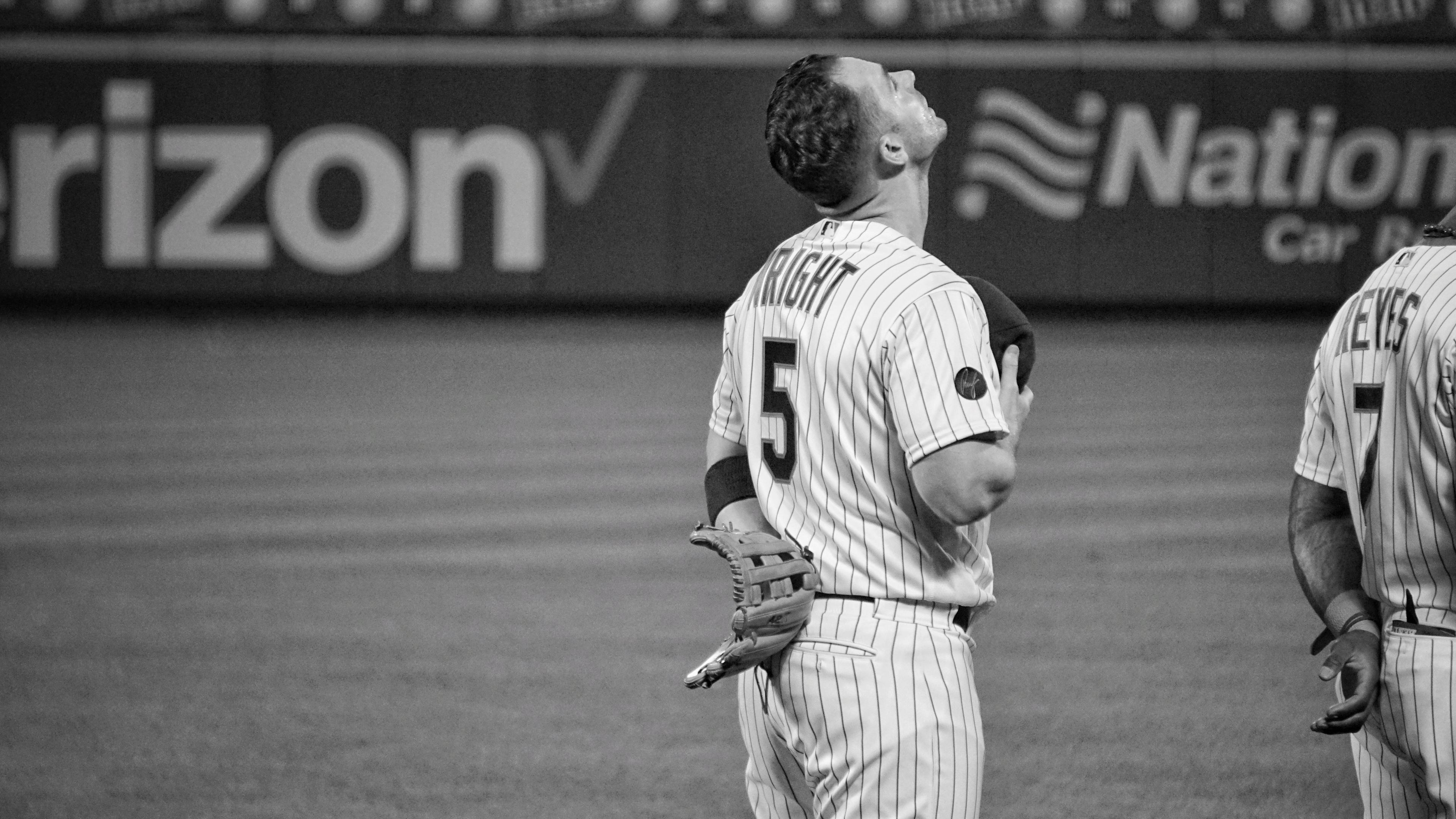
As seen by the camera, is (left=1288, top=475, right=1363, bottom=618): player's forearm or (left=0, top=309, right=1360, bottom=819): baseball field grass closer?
(left=1288, top=475, right=1363, bottom=618): player's forearm

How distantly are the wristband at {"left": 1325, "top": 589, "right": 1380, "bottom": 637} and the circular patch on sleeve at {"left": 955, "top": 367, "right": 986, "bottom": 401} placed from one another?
0.76 meters

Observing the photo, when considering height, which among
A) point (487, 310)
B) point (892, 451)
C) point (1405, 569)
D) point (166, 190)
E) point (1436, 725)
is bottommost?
point (487, 310)

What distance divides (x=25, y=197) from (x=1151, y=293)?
1143cm

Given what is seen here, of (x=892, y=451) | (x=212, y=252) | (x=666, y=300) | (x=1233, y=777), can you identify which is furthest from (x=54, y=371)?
(x=892, y=451)

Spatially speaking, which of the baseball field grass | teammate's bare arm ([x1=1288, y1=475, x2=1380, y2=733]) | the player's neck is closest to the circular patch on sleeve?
the player's neck

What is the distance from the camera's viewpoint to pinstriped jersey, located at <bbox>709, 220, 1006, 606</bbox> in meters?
2.27

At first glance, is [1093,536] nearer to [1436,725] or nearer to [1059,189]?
[1436,725]

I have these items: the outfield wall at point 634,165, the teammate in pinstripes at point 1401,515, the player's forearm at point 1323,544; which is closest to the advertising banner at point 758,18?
the outfield wall at point 634,165

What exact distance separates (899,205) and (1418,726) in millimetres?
1047

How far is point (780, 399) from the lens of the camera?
97.7 inches

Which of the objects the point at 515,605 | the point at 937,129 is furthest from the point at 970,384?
the point at 515,605

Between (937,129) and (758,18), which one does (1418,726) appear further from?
(758,18)

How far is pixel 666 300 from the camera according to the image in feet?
58.3

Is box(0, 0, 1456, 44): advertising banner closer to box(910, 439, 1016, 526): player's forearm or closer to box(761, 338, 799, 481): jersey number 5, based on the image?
box(761, 338, 799, 481): jersey number 5
